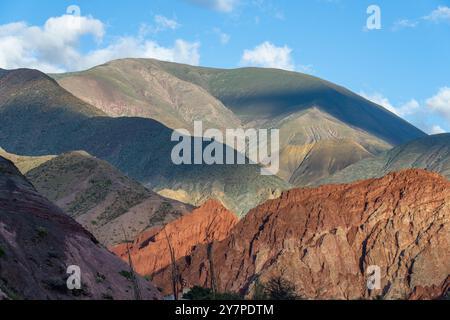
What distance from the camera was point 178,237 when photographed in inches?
4188

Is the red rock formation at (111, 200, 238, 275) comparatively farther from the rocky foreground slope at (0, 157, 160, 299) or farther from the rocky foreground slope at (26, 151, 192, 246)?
the rocky foreground slope at (0, 157, 160, 299)

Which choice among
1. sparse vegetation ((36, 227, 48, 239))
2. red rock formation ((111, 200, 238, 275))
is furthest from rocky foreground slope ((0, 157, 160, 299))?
red rock formation ((111, 200, 238, 275))

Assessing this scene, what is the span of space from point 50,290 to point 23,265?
172 centimetres

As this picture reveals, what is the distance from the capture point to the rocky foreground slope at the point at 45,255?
44.3 meters

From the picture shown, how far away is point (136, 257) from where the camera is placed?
320ft

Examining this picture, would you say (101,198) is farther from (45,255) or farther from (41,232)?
(45,255)

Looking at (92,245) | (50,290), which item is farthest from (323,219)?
(50,290)

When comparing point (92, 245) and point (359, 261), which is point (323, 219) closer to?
point (359, 261)

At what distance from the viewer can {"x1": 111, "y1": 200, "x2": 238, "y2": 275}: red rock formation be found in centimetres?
9731

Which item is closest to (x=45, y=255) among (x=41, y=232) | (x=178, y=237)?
(x=41, y=232)

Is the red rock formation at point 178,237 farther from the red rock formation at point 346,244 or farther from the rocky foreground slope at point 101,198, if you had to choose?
the rocky foreground slope at point 101,198

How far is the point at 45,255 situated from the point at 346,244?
1705 inches

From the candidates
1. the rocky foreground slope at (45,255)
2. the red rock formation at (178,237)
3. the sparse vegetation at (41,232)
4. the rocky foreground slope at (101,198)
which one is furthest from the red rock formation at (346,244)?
the sparse vegetation at (41,232)
